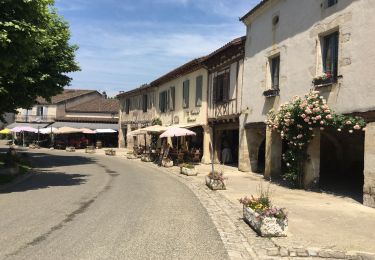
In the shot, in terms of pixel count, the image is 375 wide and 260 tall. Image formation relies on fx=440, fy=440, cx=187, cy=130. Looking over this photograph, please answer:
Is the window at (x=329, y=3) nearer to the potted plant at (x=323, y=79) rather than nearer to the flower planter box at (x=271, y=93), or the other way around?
→ the potted plant at (x=323, y=79)

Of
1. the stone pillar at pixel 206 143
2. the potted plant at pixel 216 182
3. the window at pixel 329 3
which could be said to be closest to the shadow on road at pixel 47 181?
the potted plant at pixel 216 182

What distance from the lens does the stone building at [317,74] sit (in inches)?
468

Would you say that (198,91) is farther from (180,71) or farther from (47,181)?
(47,181)

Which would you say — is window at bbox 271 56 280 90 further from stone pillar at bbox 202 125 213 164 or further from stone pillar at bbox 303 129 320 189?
stone pillar at bbox 202 125 213 164

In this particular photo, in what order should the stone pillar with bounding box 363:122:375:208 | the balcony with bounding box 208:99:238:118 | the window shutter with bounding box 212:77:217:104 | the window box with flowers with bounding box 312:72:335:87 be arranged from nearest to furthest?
the stone pillar with bounding box 363:122:375:208 < the window box with flowers with bounding box 312:72:335:87 < the balcony with bounding box 208:99:238:118 < the window shutter with bounding box 212:77:217:104

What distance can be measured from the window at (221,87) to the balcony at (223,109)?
0.22 metres

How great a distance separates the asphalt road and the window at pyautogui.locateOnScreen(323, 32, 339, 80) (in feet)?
18.9

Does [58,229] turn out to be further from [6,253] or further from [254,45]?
[254,45]

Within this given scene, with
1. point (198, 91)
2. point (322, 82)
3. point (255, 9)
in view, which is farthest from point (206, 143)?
point (322, 82)

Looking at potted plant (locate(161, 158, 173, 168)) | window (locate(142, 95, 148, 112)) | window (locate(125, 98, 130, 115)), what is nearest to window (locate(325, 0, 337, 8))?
potted plant (locate(161, 158, 173, 168))

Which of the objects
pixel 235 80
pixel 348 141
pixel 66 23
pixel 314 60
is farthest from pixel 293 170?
pixel 66 23

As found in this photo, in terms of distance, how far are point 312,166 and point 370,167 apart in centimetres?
315

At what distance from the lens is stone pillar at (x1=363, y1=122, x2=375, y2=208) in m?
11.2

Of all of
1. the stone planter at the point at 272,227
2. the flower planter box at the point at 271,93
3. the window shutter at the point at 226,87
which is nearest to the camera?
the stone planter at the point at 272,227
